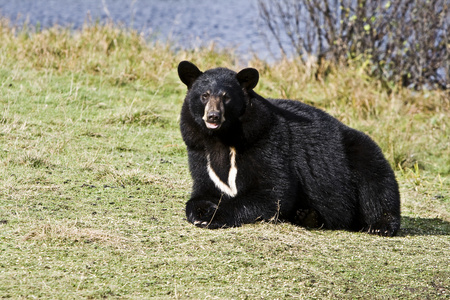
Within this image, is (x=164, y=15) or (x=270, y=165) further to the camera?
(x=164, y=15)

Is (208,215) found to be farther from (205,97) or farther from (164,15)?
(164,15)

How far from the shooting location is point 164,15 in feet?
80.4

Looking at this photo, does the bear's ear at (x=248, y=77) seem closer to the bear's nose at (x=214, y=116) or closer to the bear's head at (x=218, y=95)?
the bear's head at (x=218, y=95)

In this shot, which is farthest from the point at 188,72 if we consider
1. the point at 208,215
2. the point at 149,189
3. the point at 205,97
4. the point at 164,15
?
the point at 164,15

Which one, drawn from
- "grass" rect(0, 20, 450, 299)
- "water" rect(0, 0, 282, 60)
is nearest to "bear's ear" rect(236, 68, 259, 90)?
"grass" rect(0, 20, 450, 299)

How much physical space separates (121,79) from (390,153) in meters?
A: 4.20

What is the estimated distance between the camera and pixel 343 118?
958 cm

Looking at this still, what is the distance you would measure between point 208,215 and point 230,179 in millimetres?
346

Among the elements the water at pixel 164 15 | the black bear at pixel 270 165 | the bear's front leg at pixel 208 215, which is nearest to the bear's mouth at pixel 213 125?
the black bear at pixel 270 165

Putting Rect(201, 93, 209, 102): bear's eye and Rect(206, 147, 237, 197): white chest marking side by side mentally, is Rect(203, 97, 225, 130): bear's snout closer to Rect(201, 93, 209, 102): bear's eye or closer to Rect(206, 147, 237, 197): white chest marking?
Rect(201, 93, 209, 102): bear's eye

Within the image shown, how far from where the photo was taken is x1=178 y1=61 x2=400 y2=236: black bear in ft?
16.4

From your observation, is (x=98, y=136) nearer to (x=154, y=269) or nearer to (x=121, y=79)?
(x=121, y=79)

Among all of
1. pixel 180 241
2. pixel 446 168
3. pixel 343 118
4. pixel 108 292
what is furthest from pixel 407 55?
pixel 108 292

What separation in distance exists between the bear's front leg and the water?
1468 cm
